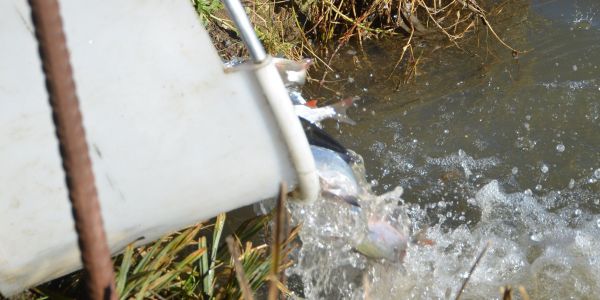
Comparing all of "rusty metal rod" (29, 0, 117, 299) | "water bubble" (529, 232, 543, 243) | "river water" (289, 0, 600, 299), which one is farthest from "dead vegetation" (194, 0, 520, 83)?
"rusty metal rod" (29, 0, 117, 299)

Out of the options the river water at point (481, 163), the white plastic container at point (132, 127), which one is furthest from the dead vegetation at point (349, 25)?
the white plastic container at point (132, 127)


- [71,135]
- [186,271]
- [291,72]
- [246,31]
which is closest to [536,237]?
[291,72]

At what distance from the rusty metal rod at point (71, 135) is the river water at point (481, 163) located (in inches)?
68.5

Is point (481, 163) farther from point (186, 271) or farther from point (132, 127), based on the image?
point (132, 127)

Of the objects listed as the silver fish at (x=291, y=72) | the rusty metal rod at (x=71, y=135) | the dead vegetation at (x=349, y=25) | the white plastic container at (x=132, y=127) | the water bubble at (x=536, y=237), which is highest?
the rusty metal rod at (x=71, y=135)

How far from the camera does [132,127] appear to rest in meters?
1.71

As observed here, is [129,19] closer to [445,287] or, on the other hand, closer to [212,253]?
[212,253]

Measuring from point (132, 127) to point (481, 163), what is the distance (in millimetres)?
1945

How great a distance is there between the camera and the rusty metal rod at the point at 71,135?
19.9 inches

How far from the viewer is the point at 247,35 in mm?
1712

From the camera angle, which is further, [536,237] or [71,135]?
[536,237]

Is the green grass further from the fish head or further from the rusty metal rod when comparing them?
the rusty metal rod

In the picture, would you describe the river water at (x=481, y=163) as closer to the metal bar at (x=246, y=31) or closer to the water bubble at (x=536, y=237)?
the water bubble at (x=536, y=237)

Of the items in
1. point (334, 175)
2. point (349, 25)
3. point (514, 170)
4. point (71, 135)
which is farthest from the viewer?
point (349, 25)
